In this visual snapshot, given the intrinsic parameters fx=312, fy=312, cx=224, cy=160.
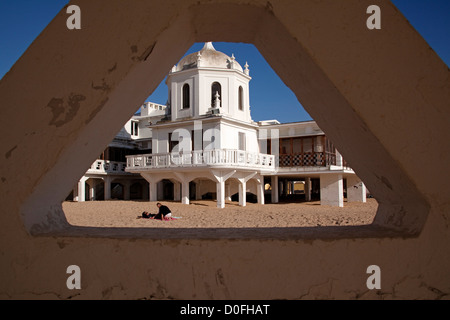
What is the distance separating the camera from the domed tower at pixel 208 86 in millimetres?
21000

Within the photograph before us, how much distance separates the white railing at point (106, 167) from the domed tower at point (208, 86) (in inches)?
288

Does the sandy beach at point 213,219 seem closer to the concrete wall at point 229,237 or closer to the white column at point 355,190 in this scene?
the white column at point 355,190


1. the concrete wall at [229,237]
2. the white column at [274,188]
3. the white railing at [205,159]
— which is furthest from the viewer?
the white column at [274,188]

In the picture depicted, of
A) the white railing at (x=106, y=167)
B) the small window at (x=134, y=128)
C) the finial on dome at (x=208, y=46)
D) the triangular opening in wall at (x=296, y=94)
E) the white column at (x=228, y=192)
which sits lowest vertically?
the white column at (x=228, y=192)

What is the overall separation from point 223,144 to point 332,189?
7896 mm

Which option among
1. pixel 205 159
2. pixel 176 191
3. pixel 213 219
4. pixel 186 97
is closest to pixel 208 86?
pixel 186 97

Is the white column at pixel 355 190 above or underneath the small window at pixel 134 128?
underneath

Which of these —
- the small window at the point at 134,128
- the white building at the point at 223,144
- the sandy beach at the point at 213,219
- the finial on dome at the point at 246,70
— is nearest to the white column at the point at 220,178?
the white building at the point at 223,144

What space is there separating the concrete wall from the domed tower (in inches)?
732

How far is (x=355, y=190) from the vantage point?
23500mm

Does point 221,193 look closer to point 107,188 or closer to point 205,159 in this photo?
point 205,159

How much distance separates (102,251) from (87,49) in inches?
49.6

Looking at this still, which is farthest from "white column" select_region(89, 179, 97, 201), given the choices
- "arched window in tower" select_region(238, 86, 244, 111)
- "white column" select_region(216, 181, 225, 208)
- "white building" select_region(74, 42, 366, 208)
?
"arched window in tower" select_region(238, 86, 244, 111)

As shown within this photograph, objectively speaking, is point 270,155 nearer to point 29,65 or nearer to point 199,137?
point 199,137
